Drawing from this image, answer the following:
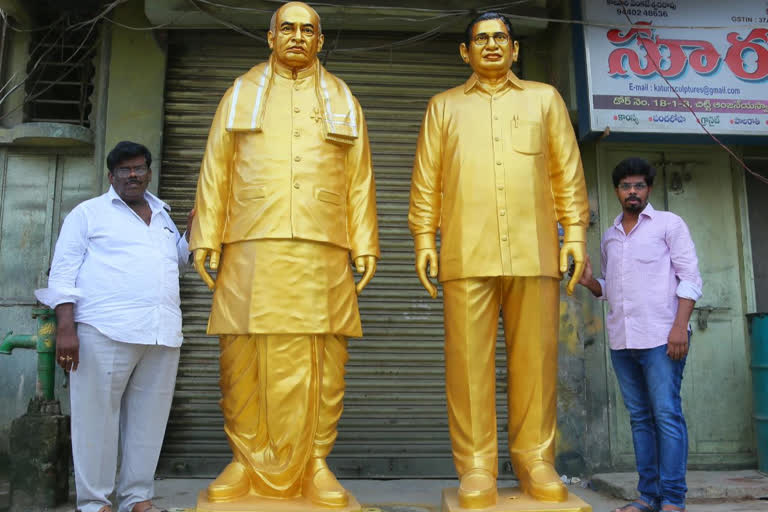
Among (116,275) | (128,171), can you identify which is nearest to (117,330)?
(116,275)

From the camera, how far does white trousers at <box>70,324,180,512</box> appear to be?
3143mm

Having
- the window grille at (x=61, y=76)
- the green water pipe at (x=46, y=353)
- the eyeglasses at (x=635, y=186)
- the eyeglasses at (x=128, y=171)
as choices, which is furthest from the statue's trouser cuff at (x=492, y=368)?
the window grille at (x=61, y=76)

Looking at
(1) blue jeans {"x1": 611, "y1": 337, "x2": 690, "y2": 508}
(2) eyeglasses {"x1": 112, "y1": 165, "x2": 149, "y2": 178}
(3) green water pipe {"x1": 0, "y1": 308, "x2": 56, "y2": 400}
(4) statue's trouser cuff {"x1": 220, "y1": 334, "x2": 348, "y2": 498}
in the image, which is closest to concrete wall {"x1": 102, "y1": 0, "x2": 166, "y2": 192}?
(3) green water pipe {"x1": 0, "y1": 308, "x2": 56, "y2": 400}

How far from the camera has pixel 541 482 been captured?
3.08 m

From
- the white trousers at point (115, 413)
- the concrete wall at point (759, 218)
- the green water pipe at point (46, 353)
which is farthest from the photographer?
the concrete wall at point (759, 218)

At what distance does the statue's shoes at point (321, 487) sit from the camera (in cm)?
303

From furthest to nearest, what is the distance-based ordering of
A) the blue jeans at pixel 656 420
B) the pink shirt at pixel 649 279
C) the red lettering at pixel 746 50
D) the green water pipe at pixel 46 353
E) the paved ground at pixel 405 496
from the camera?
1. the red lettering at pixel 746 50
2. the green water pipe at pixel 46 353
3. the paved ground at pixel 405 496
4. the pink shirt at pixel 649 279
5. the blue jeans at pixel 656 420

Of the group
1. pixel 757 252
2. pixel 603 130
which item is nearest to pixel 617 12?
pixel 603 130

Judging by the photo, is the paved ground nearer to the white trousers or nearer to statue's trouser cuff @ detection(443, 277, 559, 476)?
the white trousers

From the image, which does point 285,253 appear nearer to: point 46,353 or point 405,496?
point 46,353

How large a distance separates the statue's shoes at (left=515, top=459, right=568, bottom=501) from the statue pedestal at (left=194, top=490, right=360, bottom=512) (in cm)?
78

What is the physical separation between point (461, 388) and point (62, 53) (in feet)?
13.6

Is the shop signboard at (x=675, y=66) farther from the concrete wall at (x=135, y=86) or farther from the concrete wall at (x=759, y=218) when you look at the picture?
the concrete wall at (x=135, y=86)

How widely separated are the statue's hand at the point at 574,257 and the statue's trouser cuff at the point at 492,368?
4.3 inches
